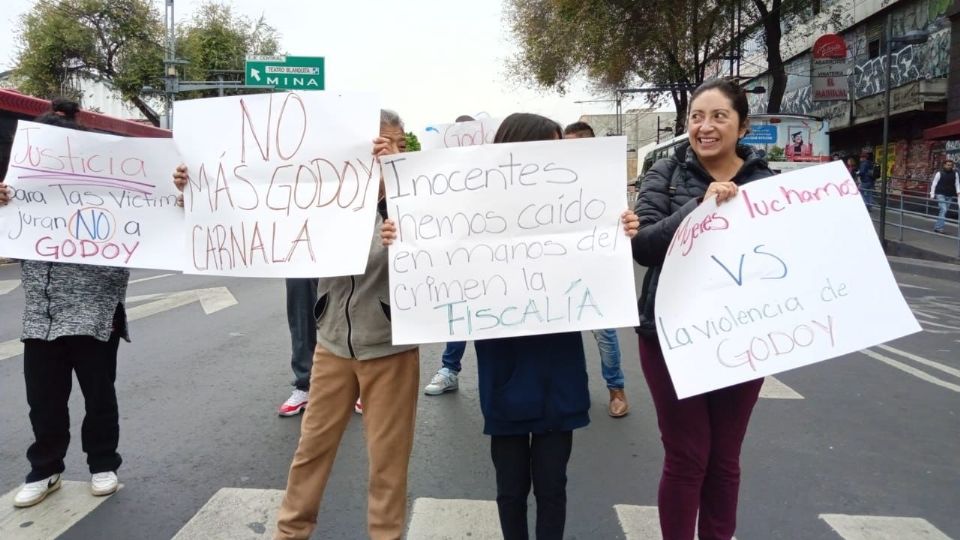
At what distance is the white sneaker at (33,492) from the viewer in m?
3.22

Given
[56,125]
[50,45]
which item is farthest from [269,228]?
[50,45]

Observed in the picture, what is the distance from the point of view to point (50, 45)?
1152 inches

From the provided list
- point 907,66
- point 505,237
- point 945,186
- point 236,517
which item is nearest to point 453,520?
point 236,517

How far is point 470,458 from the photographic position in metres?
3.88

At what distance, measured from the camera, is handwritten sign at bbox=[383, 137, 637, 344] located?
252 cm

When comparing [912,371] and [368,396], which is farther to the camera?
[912,371]

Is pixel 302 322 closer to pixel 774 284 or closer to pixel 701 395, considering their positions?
pixel 701 395

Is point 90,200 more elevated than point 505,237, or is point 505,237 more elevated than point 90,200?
point 90,200

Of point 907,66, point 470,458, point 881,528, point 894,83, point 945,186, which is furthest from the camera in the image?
point 894,83

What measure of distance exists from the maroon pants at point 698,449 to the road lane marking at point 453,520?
0.88m

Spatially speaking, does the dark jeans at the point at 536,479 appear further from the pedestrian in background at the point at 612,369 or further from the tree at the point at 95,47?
the tree at the point at 95,47

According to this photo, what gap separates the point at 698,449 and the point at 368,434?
1237 millimetres

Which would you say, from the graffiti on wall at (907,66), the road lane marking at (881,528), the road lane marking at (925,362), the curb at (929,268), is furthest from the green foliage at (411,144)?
the graffiti on wall at (907,66)

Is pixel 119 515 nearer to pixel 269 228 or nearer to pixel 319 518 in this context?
pixel 319 518
